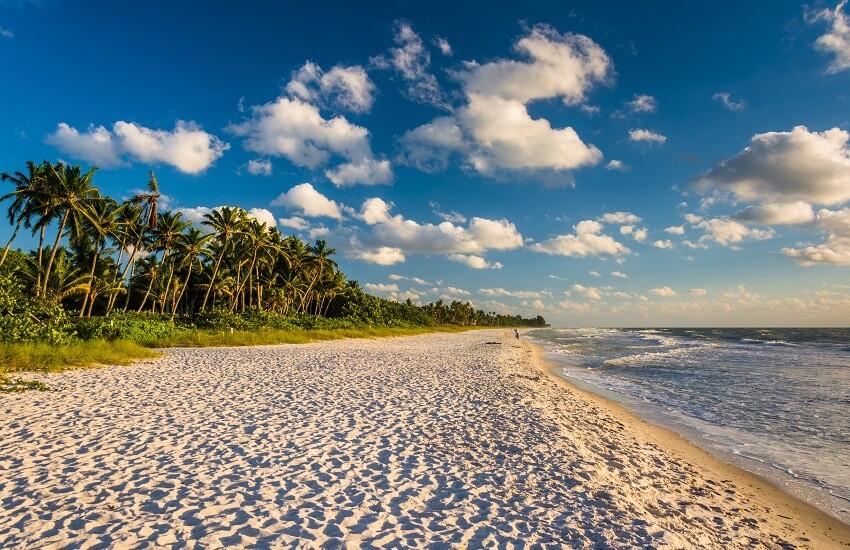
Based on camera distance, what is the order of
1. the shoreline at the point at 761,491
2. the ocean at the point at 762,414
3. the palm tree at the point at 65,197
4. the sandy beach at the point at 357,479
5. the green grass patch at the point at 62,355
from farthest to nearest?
the palm tree at the point at 65,197 → the green grass patch at the point at 62,355 → the ocean at the point at 762,414 → the shoreline at the point at 761,491 → the sandy beach at the point at 357,479

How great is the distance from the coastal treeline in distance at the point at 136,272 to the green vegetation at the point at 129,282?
9cm

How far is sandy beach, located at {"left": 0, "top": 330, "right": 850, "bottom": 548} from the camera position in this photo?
497cm

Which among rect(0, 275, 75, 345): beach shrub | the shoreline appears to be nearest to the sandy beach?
the shoreline

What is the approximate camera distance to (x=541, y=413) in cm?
1148

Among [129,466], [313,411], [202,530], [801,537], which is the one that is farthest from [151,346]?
[801,537]

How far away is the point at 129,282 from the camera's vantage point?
49312 millimetres

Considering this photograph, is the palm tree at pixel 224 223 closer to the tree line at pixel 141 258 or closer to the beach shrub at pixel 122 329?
the tree line at pixel 141 258

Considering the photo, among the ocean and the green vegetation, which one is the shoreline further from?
the green vegetation

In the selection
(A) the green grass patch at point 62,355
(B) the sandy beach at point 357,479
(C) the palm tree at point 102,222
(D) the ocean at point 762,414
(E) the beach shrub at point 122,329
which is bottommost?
(D) the ocean at point 762,414

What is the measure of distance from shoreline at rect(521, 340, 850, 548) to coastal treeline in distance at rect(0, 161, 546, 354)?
22127 mm

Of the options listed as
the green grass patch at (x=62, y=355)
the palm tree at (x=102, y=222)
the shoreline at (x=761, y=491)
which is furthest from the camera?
the palm tree at (x=102, y=222)

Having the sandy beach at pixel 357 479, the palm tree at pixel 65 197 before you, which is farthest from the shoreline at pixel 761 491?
the palm tree at pixel 65 197

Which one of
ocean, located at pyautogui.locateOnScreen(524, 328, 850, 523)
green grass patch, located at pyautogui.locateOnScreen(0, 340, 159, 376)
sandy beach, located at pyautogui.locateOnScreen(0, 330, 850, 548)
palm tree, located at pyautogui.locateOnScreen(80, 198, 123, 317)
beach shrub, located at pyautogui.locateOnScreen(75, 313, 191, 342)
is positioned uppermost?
palm tree, located at pyautogui.locateOnScreen(80, 198, 123, 317)

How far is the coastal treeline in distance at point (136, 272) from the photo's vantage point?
74.9ft
